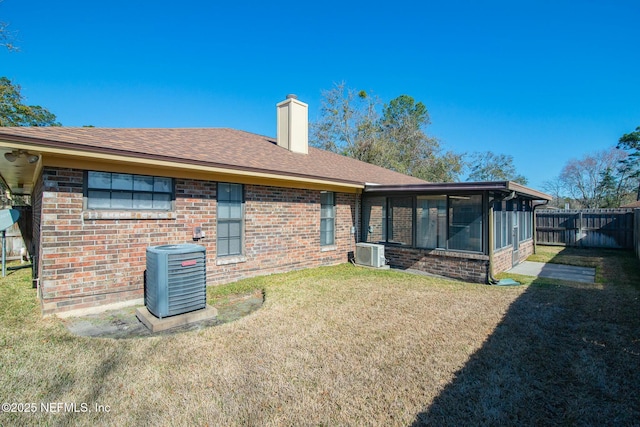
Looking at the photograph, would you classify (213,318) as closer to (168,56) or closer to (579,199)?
(168,56)

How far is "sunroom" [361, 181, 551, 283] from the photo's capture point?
770cm

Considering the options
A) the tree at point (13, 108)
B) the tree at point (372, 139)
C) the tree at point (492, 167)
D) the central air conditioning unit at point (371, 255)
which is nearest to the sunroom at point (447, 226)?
the central air conditioning unit at point (371, 255)

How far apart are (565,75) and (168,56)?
20223mm

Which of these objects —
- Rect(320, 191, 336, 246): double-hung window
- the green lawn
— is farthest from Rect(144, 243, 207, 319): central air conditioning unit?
Rect(320, 191, 336, 246): double-hung window

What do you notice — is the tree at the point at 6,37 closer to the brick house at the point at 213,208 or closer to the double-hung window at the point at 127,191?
the brick house at the point at 213,208

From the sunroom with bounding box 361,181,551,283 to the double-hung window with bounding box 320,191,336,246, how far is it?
46.4 inches

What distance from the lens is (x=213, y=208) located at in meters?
6.76

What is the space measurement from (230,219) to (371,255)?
14.0ft

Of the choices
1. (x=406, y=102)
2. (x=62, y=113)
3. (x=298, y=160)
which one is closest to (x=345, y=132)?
(x=406, y=102)

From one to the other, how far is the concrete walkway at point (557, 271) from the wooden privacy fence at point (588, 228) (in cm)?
645

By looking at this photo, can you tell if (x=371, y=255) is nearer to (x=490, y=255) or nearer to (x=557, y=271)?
(x=490, y=255)

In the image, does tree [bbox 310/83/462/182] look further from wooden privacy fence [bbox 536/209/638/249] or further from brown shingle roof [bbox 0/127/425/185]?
brown shingle roof [bbox 0/127/425/185]

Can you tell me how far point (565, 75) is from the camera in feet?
55.2

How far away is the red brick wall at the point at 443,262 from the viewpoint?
25.4ft
